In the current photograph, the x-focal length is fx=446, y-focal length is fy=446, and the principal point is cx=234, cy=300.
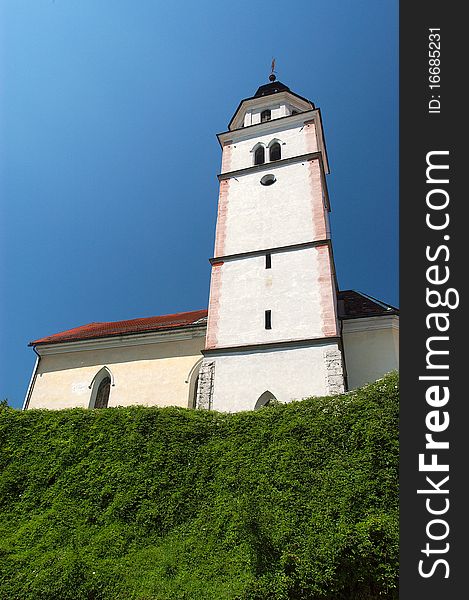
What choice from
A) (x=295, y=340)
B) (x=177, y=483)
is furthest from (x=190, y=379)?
(x=177, y=483)

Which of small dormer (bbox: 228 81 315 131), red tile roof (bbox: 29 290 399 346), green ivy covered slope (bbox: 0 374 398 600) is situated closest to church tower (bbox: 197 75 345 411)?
small dormer (bbox: 228 81 315 131)

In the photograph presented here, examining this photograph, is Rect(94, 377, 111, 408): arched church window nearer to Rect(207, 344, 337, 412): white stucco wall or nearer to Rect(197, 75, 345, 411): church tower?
Rect(197, 75, 345, 411): church tower

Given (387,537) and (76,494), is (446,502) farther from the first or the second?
(76,494)

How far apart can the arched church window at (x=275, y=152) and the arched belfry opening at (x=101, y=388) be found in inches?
490

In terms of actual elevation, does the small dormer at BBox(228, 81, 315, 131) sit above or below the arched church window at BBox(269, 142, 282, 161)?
above

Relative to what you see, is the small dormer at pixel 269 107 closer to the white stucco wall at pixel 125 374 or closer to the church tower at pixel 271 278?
the church tower at pixel 271 278

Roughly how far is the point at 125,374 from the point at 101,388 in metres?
1.39

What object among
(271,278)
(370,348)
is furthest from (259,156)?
(370,348)

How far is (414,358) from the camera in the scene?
14.7 ft

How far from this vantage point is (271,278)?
16.5 metres

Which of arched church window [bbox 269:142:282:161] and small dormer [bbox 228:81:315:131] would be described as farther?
small dormer [bbox 228:81:315:131]

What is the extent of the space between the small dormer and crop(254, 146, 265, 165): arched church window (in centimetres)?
230

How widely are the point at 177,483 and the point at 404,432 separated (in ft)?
23.3

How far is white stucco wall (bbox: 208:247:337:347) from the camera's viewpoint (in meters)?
15.0
